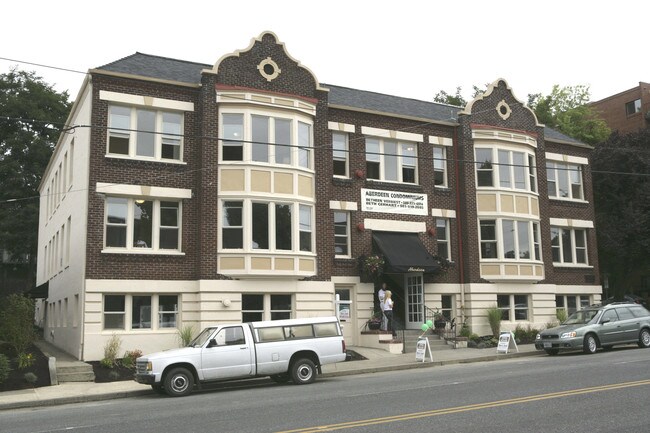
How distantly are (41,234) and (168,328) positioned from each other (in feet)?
63.0

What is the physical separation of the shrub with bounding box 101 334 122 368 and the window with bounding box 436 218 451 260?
1343cm

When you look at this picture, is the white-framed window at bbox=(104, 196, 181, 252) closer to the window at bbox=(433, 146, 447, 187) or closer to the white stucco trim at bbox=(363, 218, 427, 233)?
the white stucco trim at bbox=(363, 218, 427, 233)

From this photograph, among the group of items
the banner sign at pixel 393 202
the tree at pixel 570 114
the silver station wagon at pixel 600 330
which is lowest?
the silver station wagon at pixel 600 330

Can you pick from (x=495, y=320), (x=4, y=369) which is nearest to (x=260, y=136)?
(x=4, y=369)

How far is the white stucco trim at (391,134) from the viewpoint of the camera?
86.7ft

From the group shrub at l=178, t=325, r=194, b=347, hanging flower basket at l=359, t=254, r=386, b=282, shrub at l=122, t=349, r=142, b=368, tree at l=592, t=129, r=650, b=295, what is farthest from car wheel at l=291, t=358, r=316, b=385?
tree at l=592, t=129, r=650, b=295

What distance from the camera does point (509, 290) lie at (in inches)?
1107

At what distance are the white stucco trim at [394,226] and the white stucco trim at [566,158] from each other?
8149 millimetres

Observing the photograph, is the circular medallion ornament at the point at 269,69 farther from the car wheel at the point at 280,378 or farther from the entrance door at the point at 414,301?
the car wheel at the point at 280,378

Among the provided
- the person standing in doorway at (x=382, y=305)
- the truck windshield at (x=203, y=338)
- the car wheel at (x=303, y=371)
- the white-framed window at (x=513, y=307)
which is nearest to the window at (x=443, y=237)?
the white-framed window at (x=513, y=307)

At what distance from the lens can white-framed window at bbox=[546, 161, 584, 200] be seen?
31.0 meters

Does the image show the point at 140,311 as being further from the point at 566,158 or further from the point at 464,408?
the point at 566,158

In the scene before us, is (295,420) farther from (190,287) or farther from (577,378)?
(190,287)

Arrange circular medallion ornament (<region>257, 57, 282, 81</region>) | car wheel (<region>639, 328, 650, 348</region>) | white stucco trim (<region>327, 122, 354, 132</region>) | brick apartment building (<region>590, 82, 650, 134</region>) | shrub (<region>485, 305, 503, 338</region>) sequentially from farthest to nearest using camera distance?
brick apartment building (<region>590, 82, 650, 134</region>) → shrub (<region>485, 305, 503, 338</region>) → white stucco trim (<region>327, 122, 354, 132</region>) → circular medallion ornament (<region>257, 57, 282, 81</region>) → car wheel (<region>639, 328, 650, 348</region>)
